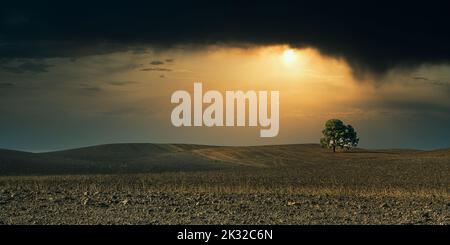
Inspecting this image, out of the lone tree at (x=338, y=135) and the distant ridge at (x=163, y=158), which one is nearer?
the distant ridge at (x=163, y=158)

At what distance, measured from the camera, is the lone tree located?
128200 mm

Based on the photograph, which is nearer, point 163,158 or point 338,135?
point 163,158

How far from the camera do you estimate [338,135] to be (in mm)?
128250

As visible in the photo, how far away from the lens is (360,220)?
18500 mm

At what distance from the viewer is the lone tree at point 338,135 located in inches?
5047

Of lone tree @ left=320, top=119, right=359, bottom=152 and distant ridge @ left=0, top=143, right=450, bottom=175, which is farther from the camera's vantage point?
lone tree @ left=320, top=119, right=359, bottom=152

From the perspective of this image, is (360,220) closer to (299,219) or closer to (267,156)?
(299,219)
